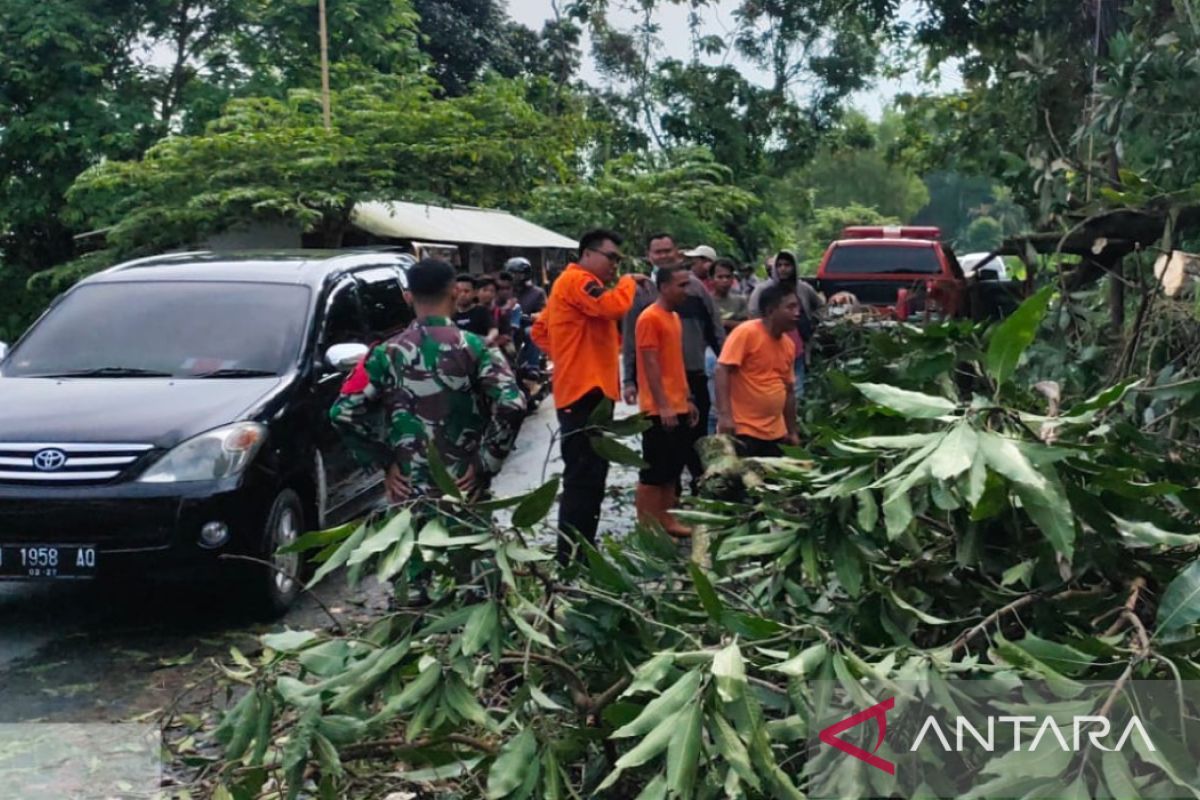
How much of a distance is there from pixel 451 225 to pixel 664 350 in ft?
49.7

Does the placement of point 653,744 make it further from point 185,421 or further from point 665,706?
point 185,421

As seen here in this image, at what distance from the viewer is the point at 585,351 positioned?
643 centimetres

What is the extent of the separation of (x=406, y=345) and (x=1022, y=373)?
3.00 meters

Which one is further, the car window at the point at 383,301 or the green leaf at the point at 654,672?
the car window at the point at 383,301

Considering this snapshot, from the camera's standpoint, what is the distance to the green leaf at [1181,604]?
2336 mm

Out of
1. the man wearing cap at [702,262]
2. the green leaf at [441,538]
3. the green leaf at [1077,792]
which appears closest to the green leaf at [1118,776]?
the green leaf at [1077,792]

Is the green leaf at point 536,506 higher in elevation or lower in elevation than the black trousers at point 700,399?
higher

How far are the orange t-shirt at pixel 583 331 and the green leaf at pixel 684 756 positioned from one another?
414cm

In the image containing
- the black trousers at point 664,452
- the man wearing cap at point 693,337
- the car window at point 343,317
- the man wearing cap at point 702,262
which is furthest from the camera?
the man wearing cap at point 702,262

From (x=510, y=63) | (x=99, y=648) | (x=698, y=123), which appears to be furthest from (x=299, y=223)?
(x=510, y=63)

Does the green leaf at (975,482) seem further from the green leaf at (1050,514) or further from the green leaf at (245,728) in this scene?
the green leaf at (245,728)

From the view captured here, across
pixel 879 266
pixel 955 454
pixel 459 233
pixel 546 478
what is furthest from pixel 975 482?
pixel 459 233

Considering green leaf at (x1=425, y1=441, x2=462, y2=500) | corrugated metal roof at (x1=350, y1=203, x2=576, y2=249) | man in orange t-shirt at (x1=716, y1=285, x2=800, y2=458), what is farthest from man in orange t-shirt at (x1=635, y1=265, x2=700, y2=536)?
corrugated metal roof at (x1=350, y1=203, x2=576, y2=249)

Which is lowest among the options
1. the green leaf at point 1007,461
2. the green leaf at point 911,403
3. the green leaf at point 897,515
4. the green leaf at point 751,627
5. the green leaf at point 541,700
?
the green leaf at point 541,700
